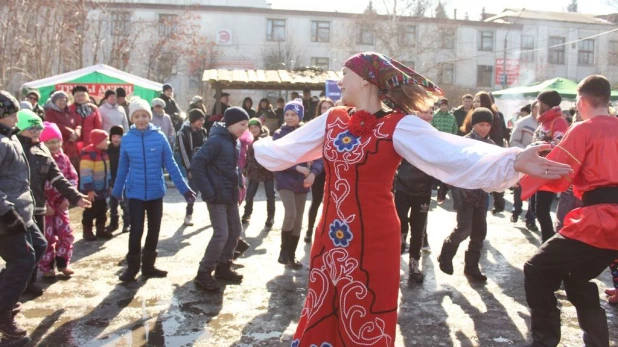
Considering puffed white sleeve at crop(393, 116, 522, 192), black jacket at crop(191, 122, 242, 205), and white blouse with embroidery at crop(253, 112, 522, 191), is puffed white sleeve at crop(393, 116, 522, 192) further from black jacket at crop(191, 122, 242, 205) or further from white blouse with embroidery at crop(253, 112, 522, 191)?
black jacket at crop(191, 122, 242, 205)

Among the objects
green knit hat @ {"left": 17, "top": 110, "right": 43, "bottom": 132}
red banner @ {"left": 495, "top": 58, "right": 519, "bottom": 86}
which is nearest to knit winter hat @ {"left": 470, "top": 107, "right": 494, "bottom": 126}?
green knit hat @ {"left": 17, "top": 110, "right": 43, "bottom": 132}

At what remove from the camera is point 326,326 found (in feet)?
10.6

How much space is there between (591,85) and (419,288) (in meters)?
2.80

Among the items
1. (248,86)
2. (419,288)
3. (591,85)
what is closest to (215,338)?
(419,288)

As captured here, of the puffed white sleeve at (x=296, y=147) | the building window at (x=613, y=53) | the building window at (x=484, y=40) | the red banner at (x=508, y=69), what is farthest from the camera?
the building window at (x=613, y=53)

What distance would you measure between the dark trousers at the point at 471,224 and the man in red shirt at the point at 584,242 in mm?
2228

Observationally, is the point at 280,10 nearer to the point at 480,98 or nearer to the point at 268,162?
the point at 480,98

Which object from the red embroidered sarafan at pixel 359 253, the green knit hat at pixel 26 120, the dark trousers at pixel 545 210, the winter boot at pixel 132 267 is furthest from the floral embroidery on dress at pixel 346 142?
the dark trousers at pixel 545 210

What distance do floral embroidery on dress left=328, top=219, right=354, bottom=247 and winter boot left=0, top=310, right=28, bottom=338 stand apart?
284cm

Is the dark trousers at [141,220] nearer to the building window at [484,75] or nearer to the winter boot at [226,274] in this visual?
the winter boot at [226,274]

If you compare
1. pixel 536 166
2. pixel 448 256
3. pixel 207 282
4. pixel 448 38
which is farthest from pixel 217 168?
pixel 448 38

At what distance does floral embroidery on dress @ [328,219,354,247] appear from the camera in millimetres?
3246

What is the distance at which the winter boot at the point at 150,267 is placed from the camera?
655cm

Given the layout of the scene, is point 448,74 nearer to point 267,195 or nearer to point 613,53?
point 613,53
